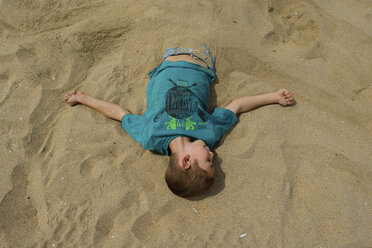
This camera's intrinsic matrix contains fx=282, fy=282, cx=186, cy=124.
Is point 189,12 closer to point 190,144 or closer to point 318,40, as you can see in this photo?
point 318,40

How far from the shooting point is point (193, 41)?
3.16 metres

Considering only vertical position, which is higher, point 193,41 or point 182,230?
point 193,41

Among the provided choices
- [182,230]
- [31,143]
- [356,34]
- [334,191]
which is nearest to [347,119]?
[334,191]

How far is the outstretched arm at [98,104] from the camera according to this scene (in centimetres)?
278

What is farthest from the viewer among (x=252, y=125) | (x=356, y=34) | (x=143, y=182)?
(x=356, y=34)

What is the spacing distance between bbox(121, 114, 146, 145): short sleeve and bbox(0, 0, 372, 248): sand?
0.28 feet

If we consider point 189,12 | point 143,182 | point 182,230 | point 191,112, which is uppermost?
point 189,12

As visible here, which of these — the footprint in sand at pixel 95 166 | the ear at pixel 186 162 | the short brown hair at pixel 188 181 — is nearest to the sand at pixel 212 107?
the footprint in sand at pixel 95 166

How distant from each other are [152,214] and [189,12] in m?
2.35

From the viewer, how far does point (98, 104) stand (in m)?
2.81

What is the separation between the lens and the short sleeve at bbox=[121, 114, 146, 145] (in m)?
2.64

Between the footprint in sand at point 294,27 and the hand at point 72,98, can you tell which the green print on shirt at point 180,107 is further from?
→ the footprint in sand at point 294,27

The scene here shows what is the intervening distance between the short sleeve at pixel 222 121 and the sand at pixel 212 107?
0.09 metres

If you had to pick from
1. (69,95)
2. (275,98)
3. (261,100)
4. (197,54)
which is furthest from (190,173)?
(69,95)
